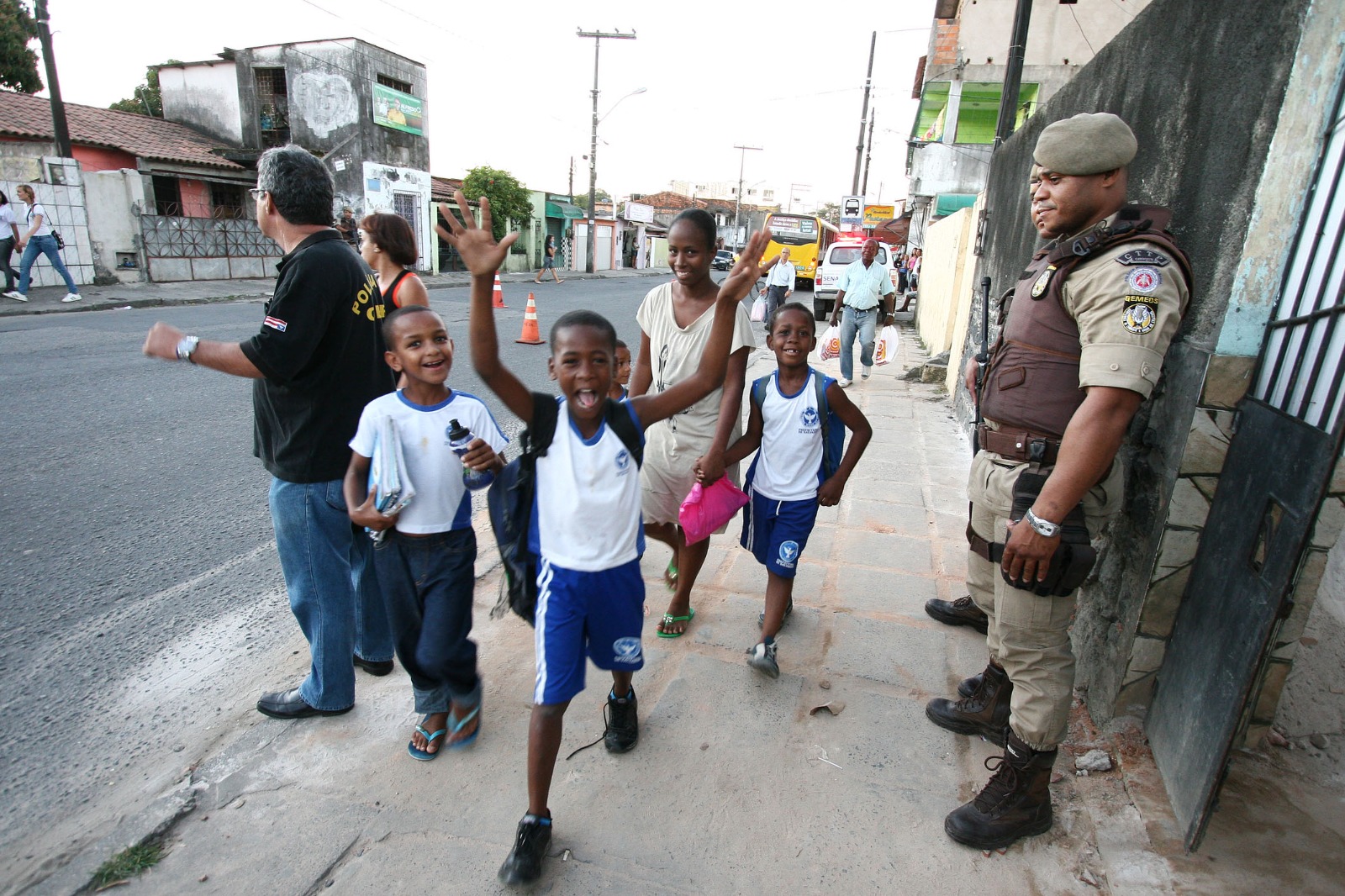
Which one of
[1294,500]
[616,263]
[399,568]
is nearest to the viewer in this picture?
[1294,500]

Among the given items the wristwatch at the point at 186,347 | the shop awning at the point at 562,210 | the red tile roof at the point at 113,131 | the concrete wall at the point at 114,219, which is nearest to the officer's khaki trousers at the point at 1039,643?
the wristwatch at the point at 186,347

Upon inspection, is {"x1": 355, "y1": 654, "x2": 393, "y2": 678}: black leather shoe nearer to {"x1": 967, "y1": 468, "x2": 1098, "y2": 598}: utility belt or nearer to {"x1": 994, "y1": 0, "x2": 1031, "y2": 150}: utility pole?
{"x1": 967, "y1": 468, "x2": 1098, "y2": 598}: utility belt

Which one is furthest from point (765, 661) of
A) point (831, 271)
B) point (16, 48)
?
point (16, 48)

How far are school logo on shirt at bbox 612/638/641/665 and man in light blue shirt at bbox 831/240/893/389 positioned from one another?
22.3ft

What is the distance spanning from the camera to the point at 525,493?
Answer: 204 cm

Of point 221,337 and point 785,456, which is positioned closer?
point 785,456

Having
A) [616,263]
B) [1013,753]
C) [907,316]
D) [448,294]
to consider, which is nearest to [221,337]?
[448,294]

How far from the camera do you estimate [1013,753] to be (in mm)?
2143

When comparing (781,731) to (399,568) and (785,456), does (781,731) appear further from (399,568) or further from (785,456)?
(399,568)

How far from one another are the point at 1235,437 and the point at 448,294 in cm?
1844

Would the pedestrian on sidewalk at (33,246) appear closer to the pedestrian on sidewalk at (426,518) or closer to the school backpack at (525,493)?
the pedestrian on sidewalk at (426,518)

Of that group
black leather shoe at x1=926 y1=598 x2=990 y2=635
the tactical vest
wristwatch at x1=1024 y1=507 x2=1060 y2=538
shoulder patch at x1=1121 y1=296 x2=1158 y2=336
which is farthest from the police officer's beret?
black leather shoe at x1=926 y1=598 x2=990 y2=635

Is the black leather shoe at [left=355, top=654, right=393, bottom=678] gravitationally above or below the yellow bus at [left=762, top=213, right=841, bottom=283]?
below

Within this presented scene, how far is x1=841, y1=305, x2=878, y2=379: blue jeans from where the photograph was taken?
8.97m
